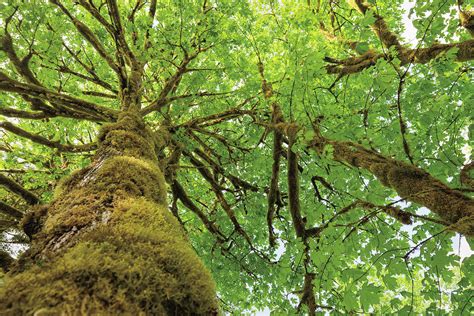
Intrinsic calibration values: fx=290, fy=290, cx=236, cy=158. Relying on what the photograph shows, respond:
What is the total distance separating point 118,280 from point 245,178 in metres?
6.09

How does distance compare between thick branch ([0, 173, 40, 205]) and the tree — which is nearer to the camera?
the tree

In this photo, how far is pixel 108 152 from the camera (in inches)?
121

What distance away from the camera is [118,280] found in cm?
111

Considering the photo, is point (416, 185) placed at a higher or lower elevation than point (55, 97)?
lower

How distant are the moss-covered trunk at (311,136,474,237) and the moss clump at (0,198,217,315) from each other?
60.4 inches

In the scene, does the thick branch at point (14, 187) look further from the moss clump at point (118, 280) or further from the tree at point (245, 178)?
the moss clump at point (118, 280)

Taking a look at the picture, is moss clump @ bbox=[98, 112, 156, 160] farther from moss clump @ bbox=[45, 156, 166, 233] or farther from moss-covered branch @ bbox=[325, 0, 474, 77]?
moss-covered branch @ bbox=[325, 0, 474, 77]

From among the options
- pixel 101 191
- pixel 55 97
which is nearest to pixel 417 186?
pixel 101 191

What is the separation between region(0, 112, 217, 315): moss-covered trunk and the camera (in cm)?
101

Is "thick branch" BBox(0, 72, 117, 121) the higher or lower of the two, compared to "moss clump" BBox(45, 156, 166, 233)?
higher

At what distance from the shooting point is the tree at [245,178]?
1315 millimetres

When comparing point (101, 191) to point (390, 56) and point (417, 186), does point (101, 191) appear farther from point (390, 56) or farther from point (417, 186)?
point (390, 56)

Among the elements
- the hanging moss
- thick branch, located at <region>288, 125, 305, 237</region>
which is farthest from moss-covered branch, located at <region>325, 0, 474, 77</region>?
the hanging moss

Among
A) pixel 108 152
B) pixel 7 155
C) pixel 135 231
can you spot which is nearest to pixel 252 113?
pixel 108 152
